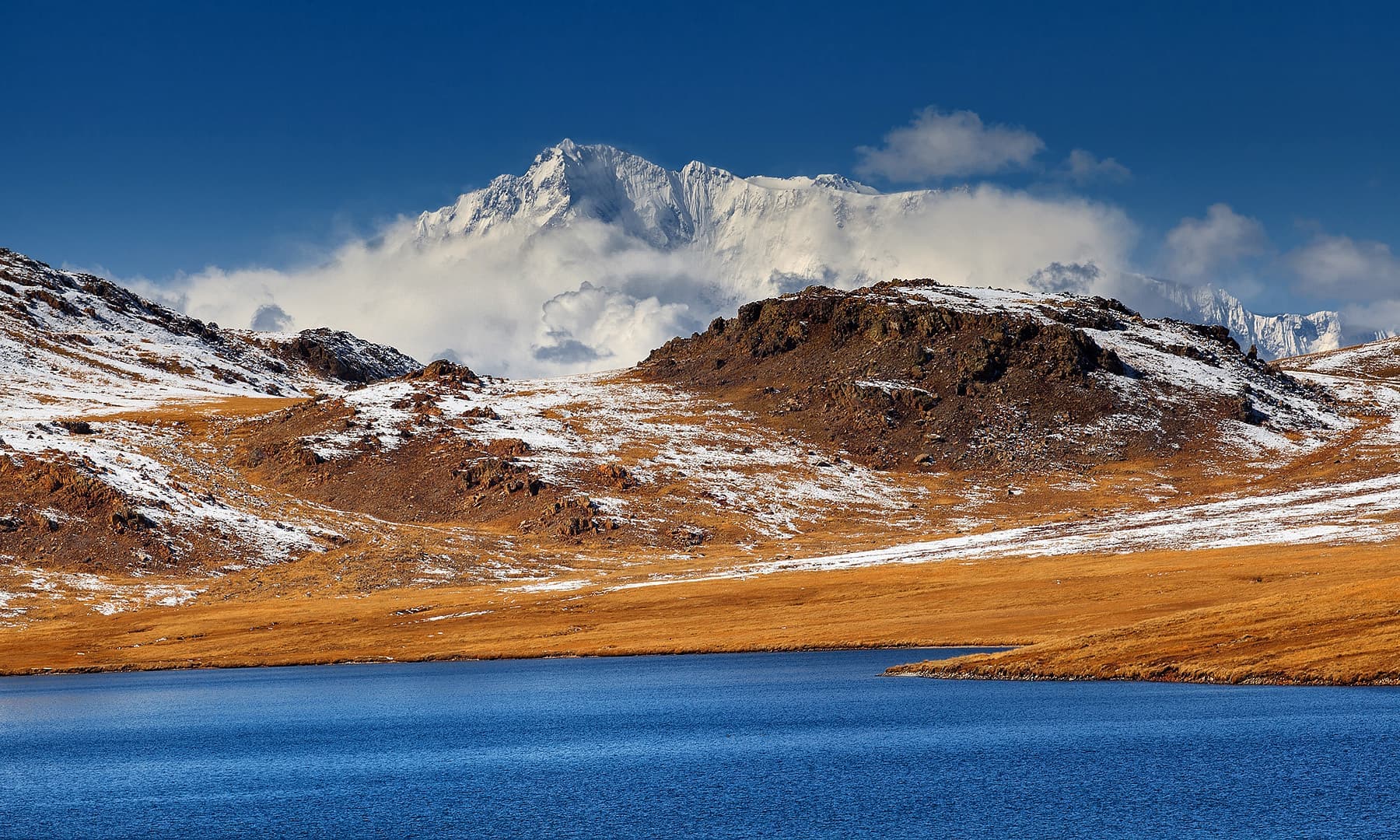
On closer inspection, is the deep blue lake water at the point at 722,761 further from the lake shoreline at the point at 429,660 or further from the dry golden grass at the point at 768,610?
the lake shoreline at the point at 429,660

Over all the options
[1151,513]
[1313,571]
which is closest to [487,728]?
[1313,571]

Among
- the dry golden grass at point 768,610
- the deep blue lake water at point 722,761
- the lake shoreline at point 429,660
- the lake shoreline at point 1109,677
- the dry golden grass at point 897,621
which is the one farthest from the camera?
the lake shoreline at point 429,660

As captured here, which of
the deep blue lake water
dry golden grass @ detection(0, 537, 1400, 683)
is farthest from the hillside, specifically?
the deep blue lake water

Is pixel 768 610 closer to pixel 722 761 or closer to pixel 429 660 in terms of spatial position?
pixel 429 660

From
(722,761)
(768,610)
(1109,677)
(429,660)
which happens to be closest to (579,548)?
(768,610)

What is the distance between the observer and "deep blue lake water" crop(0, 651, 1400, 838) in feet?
129

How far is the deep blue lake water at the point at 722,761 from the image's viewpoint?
39.5 m

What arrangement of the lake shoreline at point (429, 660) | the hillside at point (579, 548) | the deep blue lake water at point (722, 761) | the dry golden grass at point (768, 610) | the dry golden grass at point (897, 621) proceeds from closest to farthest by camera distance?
the deep blue lake water at point (722, 761) < the dry golden grass at point (897, 621) < the dry golden grass at point (768, 610) < the lake shoreline at point (429, 660) < the hillside at point (579, 548)

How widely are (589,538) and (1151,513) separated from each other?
7373 cm

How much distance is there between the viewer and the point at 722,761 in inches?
1991

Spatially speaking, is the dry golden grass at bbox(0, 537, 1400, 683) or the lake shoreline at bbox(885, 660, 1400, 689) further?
the dry golden grass at bbox(0, 537, 1400, 683)

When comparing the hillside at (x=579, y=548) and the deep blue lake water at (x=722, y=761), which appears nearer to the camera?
the deep blue lake water at (x=722, y=761)

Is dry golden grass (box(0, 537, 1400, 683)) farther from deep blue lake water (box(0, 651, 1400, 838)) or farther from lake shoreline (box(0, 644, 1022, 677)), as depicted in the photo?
deep blue lake water (box(0, 651, 1400, 838))

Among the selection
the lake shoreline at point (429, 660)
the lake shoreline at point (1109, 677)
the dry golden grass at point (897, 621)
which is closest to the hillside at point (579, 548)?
the dry golden grass at point (897, 621)
